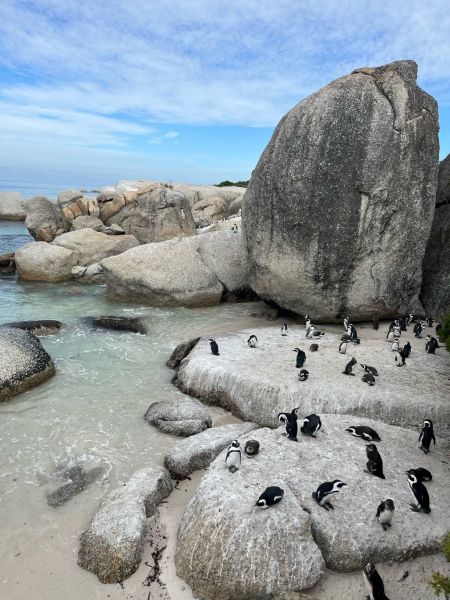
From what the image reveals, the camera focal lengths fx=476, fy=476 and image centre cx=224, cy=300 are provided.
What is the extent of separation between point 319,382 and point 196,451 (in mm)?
3607

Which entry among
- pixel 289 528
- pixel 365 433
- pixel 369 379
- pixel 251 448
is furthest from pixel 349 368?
pixel 289 528

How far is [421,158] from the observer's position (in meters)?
14.7

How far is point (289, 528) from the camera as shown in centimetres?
650

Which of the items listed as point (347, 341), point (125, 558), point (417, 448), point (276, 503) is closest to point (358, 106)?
point (347, 341)

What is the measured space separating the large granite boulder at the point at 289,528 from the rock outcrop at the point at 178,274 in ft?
41.7

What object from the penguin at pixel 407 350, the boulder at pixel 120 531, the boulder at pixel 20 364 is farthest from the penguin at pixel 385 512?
the boulder at pixel 20 364

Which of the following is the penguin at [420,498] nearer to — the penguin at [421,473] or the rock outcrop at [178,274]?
the penguin at [421,473]

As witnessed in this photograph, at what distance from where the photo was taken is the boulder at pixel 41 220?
35406 millimetres

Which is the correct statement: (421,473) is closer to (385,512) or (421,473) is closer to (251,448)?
(385,512)

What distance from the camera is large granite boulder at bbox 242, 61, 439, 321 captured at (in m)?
14.5

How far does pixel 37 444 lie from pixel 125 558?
4.11m

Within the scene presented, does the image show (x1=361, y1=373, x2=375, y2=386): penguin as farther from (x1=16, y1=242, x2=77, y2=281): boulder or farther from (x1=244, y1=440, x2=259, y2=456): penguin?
(x1=16, y1=242, x2=77, y2=281): boulder

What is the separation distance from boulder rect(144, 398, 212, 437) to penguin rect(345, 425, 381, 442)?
10.6ft

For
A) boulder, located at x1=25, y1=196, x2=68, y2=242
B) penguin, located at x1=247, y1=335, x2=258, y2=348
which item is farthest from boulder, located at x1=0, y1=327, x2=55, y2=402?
boulder, located at x1=25, y1=196, x2=68, y2=242
